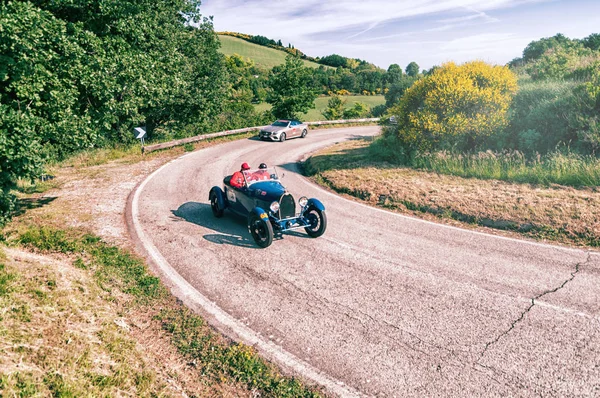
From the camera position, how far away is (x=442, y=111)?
15.9 metres

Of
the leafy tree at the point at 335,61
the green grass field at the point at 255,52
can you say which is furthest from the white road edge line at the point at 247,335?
the leafy tree at the point at 335,61

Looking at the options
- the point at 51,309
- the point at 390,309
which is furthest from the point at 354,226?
the point at 51,309

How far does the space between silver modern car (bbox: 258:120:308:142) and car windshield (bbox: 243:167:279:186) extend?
1682 cm

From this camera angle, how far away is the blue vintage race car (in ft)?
29.5

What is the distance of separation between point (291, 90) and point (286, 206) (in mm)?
27494

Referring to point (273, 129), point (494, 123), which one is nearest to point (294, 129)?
point (273, 129)

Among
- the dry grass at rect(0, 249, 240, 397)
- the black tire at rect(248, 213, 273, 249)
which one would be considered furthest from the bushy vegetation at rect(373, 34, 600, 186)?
the dry grass at rect(0, 249, 240, 397)

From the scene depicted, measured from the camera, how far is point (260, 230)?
9.02 metres

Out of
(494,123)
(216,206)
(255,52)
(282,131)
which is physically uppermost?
(255,52)

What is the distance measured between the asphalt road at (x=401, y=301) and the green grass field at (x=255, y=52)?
282 feet

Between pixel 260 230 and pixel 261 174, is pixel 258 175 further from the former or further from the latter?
pixel 260 230

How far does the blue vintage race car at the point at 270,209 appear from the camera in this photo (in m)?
8.99

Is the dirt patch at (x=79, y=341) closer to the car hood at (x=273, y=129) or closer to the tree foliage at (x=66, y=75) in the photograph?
the tree foliage at (x=66, y=75)

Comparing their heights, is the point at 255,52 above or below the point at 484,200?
above
